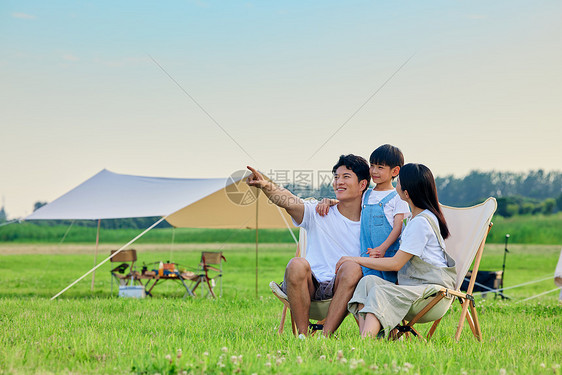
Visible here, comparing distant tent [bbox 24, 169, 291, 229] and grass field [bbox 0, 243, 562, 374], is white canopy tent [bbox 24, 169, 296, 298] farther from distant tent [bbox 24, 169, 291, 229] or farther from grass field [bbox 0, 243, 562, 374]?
grass field [bbox 0, 243, 562, 374]

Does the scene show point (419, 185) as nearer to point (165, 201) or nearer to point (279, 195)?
point (279, 195)

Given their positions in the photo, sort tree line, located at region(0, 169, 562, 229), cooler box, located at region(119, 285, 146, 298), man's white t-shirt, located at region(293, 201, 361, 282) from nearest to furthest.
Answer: man's white t-shirt, located at region(293, 201, 361, 282) → cooler box, located at region(119, 285, 146, 298) → tree line, located at region(0, 169, 562, 229)

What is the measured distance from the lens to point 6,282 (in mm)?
9453

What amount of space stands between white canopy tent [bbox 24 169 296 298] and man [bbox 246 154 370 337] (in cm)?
379

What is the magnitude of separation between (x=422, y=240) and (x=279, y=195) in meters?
0.79

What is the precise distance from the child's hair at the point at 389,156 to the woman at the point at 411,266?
0.54 feet

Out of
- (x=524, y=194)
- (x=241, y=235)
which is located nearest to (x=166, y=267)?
(x=241, y=235)

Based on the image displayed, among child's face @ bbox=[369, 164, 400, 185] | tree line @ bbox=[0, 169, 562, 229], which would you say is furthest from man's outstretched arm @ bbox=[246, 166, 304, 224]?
tree line @ bbox=[0, 169, 562, 229]

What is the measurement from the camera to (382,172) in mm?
3010

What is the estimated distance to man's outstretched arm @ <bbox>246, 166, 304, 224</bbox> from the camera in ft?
9.58

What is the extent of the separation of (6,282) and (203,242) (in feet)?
61.3

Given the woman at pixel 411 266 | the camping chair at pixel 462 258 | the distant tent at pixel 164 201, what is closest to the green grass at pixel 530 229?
the distant tent at pixel 164 201

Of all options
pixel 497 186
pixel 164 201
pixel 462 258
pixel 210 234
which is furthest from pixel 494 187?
pixel 462 258

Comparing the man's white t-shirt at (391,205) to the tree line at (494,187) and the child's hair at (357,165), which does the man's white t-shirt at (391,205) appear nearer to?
the child's hair at (357,165)
